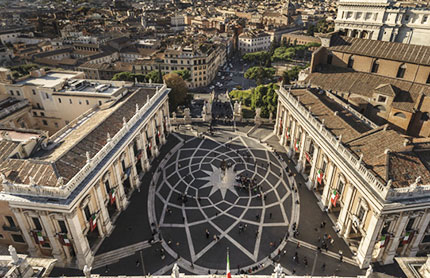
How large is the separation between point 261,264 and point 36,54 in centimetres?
12115

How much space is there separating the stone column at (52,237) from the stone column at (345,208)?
3686 centimetres

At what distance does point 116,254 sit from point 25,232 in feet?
36.6

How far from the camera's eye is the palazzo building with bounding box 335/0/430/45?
72.4 metres

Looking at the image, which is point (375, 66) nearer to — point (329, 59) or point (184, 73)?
point (329, 59)

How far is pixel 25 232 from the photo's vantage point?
34.3 meters

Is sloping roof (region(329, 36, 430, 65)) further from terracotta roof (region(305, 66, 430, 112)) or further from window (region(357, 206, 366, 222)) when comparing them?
window (region(357, 206, 366, 222))

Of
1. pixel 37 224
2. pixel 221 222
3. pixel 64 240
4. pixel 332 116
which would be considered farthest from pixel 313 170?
pixel 37 224

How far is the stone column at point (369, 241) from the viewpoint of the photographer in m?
32.2

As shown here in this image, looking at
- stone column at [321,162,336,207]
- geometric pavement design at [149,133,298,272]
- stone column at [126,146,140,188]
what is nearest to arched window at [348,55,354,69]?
geometric pavement design at [149,133,298,272]

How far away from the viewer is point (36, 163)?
34.7 meters

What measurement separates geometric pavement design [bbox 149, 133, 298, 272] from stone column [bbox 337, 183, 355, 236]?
247 inches

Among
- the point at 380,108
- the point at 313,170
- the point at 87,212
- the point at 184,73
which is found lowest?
the point at 184,73

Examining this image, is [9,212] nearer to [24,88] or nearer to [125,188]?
[125,188]

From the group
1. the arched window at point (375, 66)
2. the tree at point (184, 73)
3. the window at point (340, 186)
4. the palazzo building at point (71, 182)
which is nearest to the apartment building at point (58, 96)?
the palazzo building at point (71, 182)
